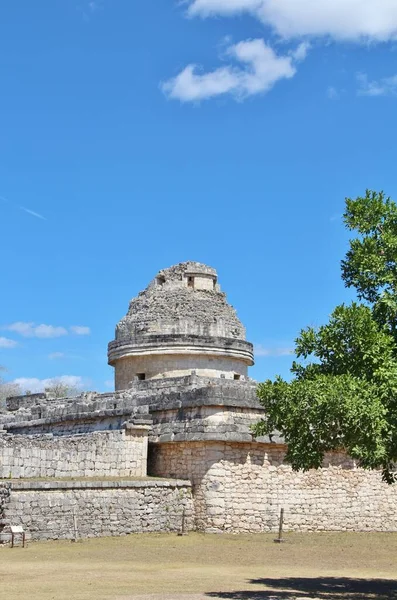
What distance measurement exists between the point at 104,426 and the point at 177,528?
4.49 metres

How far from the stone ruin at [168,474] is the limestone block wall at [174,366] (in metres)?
1.29

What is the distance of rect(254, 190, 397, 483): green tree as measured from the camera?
13.7 m

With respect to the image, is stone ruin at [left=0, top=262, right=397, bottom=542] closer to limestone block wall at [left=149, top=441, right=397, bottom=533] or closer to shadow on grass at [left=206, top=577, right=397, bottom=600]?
limestone block wall at [left=149, top=441, right=397, bottom=533]

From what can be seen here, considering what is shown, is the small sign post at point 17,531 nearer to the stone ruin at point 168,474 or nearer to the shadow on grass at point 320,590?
the stone ruin at point 168,474

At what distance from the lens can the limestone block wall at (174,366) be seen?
30031 mm

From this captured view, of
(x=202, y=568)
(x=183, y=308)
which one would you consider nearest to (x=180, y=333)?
(x=183, y=308)

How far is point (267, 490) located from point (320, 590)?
948 cm

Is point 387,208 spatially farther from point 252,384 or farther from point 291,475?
point 252,384

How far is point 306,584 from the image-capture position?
15.1 metres

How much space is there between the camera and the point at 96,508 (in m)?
21.2

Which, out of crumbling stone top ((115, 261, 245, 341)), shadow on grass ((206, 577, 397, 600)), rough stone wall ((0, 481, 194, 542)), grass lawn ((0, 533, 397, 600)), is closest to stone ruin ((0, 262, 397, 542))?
rough stone wall ((0, 481, 194, 542))

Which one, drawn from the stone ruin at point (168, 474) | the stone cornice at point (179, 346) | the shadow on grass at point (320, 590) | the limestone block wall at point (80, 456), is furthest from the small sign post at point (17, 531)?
the stone cornice at point (179, 346)

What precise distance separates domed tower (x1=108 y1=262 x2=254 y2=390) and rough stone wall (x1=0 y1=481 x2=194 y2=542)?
707cm

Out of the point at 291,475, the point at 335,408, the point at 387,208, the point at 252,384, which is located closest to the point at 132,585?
the point at 335,408
